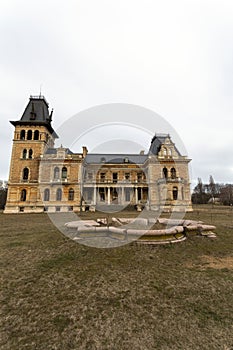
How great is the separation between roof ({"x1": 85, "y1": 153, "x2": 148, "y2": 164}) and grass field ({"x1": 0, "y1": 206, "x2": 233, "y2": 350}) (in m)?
38.1

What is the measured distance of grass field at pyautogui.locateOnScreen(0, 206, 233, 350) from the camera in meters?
3.39

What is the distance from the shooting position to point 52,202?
36.4 metres

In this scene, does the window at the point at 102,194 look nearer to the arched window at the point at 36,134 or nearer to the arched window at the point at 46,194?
the arched window at the point at 46,194

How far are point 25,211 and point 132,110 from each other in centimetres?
3173

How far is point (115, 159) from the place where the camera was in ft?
154

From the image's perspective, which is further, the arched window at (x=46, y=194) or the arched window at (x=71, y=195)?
the arched window at (x=71, y=195)

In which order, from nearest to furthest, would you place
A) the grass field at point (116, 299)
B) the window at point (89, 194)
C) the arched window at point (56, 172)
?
1. the grass field at point (116, 299)
2. the arched window at point (56, 172)
3. the window at point (89, 194)

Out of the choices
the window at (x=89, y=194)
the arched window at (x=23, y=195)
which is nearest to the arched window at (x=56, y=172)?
the arched window at (x=23, y=195)

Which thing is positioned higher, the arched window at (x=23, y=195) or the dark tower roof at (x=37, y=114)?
the dark tower roof at (x=37, y=114)

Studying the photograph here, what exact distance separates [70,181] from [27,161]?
9946mm

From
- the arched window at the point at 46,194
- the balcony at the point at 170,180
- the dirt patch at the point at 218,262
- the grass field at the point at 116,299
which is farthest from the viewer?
the arched window at the point at 46,194

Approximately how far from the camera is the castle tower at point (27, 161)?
36562mm

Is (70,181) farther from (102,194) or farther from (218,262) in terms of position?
(218,262)

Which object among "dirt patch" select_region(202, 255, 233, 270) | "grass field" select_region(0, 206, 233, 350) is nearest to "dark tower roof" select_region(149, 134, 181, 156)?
"dirt patch" select_region(202, 255, 233, 270)
